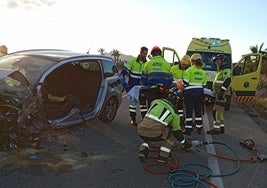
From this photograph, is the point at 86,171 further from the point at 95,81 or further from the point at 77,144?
the point at 95,81

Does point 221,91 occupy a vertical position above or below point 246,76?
above

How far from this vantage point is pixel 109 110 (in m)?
9.81

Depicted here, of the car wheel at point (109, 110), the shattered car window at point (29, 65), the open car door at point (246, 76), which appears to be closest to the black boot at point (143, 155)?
the shattered car window at point (29, 65)

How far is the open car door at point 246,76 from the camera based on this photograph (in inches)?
587

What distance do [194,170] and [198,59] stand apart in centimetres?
357

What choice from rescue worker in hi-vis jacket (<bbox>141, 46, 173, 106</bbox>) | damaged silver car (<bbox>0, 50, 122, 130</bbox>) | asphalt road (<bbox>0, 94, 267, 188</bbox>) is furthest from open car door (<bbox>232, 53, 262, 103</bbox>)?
rescue worker in hi-vis jacket (<bbox>141, 46, 173, 106</bbox>)

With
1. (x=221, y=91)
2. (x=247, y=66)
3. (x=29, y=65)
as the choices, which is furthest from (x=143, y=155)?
(x=247, y=66)

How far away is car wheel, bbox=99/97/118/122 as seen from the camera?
965 centimetres

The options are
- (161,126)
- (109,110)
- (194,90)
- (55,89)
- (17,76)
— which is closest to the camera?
(161,126)

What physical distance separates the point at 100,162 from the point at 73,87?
10.9 feet

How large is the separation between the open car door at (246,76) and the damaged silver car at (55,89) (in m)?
6.50

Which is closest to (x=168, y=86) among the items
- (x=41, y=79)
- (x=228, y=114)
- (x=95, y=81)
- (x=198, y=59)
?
(x=198, y=59)

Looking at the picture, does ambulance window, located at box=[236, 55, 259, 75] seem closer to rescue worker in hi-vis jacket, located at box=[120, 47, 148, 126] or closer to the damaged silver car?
rescue worker in hi-vis jacket, located at box=[120, 47, 148, 126]

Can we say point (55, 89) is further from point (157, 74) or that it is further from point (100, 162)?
point (100, 162)
